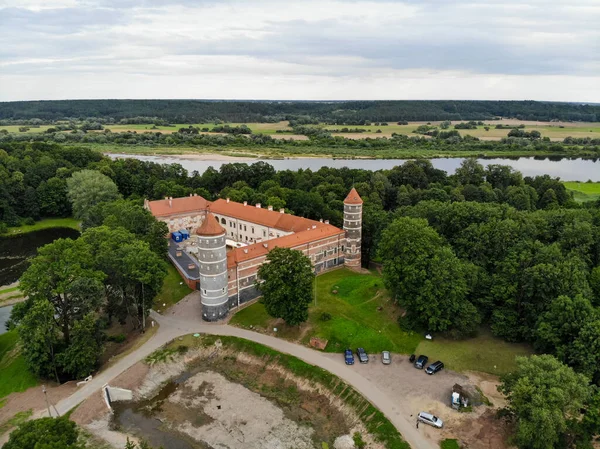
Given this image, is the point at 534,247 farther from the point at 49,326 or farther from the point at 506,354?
the point at 49,326

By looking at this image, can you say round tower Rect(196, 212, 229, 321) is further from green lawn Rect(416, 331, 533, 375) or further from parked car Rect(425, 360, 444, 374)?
parked car Rect(425, 360, 444, 374)

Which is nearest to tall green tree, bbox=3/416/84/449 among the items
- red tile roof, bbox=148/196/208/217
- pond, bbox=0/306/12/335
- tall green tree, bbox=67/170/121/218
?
pond, bbox=0/306/12/335

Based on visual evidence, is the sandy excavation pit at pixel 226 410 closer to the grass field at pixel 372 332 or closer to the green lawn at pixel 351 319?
the green lawn at pixel 351 319

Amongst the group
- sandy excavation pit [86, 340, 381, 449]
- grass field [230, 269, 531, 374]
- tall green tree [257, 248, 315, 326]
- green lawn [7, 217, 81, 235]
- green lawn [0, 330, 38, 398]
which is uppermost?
tall green tree [257, 248, 315, 326]

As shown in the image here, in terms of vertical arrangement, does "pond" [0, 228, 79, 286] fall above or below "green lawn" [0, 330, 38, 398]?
above

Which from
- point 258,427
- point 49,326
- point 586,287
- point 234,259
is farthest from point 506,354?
point 49,326

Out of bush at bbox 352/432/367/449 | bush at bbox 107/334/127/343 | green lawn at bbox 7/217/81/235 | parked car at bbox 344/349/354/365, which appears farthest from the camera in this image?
green lawn at bbox 7/217/81/235

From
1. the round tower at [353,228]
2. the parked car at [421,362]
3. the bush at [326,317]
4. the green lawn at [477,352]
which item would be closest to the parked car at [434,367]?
the parked car at [421,362]
